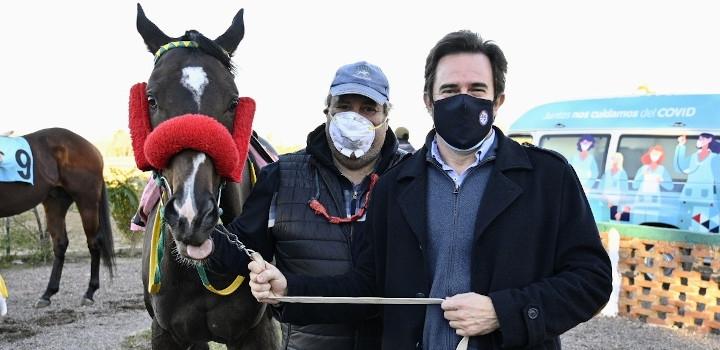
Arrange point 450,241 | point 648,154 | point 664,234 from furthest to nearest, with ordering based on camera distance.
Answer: point 648,154 → point 664,234 → point 450,241

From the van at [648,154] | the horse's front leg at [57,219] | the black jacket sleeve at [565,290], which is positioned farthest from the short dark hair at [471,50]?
the horse's front leg at [57,219]

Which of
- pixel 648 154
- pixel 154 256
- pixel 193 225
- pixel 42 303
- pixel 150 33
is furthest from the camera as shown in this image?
pixel 648 154

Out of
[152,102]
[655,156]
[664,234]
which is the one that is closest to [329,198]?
[152,102]

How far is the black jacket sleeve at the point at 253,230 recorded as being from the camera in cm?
219

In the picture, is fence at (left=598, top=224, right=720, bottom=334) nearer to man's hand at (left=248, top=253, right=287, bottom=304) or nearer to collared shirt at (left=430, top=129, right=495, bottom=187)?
collared shirt at (left=430, top=129, right=495, bottom=187)

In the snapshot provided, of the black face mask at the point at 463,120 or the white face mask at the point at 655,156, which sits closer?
the black face mask at the point at 463,120

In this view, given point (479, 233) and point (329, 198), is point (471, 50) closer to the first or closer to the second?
point (479, 233)

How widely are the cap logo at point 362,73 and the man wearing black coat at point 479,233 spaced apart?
1.85ft

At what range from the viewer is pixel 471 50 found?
5.80ft

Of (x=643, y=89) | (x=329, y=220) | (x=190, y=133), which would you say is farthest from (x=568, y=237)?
(x=643, y=89)

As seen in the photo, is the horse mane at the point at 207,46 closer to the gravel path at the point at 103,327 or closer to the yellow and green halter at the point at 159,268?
the yellow and green halter at the point at 159,268

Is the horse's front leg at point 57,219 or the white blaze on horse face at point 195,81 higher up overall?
the white blaze on horse face at point 195,81

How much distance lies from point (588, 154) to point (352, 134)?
8711 mm

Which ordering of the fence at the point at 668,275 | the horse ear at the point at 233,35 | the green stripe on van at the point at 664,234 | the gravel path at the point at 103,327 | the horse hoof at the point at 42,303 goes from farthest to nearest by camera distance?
the horse hoof at the point at 42,303 < the green stripe on van at the point at 664,234 < the fence at the point at 668,275 < the gravel path at the point at 103,327 < the horse ear at the point at 233,35
